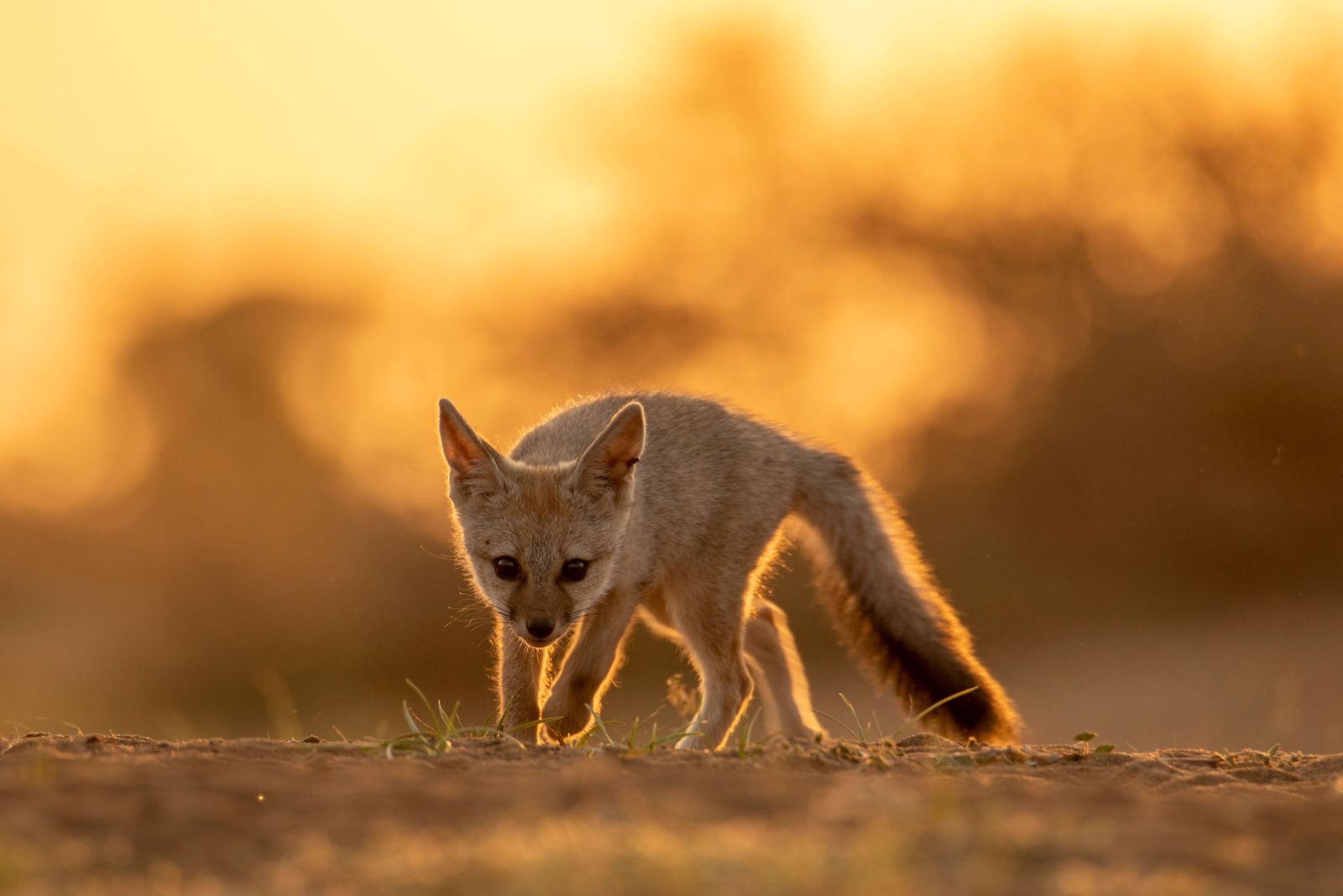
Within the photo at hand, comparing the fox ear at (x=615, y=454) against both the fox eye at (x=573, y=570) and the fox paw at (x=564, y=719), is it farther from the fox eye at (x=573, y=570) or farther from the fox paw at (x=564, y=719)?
the fox paw at (x=564, y=719)

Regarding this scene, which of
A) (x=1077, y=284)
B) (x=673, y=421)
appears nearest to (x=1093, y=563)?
(x=1077, y=284)

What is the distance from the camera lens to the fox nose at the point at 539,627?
612 centimetres

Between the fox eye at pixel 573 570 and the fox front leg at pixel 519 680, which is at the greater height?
the fox eye at pixel 573 570

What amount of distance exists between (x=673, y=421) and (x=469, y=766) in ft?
10.2

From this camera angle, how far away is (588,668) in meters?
6.45

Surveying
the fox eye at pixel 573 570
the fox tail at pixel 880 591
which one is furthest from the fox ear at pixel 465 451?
the fox tail at pixel 880 591

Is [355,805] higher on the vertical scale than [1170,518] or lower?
lower

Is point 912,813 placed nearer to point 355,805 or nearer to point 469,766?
point 355,805

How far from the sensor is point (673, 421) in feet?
22.9

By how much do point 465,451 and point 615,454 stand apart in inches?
23.9

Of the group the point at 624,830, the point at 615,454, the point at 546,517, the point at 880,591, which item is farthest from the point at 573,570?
the point at 624,830

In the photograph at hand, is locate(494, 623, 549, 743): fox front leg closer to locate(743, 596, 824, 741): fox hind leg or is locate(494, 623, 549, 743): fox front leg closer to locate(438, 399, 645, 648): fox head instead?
locate(438, 399, 645, 648): fox head

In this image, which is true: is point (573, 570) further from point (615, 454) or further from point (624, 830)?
point (624, 830)

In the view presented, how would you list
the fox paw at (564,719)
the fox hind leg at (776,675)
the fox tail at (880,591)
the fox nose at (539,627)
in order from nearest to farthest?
the fox nose at (539,627)
the fox paw at (564,719)
the fox tail at (880,591)
the fox hind leg at (776,675)
